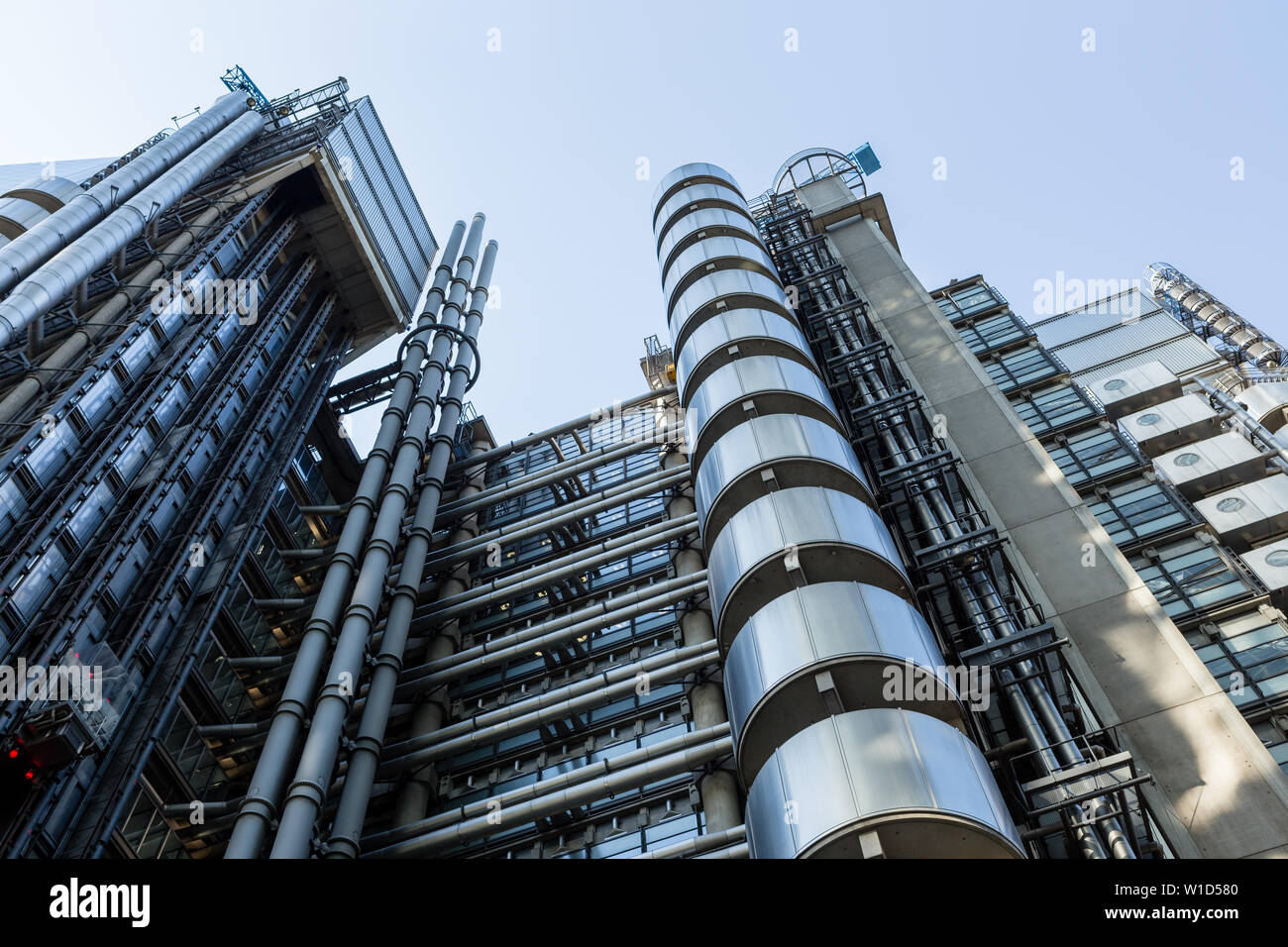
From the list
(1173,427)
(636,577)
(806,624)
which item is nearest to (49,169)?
(636,577)

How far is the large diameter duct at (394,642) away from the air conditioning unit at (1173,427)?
2890cm

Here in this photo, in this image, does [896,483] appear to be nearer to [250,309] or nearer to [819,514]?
[819,514]

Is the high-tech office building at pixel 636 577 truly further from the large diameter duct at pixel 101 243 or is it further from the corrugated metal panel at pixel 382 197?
the corrugated metal panel at pixel 382 197

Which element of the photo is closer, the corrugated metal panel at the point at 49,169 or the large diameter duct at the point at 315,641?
the large diameter duct at the point at 315,641

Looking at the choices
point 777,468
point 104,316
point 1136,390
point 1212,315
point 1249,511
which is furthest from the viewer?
point 1212,315

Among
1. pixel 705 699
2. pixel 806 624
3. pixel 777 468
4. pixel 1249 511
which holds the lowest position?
pixel 806 624

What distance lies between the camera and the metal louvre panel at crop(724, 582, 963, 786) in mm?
19531

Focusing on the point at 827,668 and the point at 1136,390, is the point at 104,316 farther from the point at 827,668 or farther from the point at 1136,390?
the point at 1136,390

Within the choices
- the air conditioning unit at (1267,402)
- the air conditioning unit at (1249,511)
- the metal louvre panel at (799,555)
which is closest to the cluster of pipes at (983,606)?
the metal louvre panel at (799,555)

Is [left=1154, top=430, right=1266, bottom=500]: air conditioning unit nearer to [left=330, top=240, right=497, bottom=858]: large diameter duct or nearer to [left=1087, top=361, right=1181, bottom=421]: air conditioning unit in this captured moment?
[left=1087, top=361, right=1181, bottom=421]: air conditioning unit

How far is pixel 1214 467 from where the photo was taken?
42625 millimetres

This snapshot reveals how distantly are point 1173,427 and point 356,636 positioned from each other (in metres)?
36.0

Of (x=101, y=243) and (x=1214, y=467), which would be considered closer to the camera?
(x=101, y=243)

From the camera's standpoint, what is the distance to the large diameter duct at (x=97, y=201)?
95.9 ft
